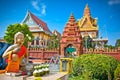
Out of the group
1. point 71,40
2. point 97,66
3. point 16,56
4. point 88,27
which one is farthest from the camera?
point 88,27

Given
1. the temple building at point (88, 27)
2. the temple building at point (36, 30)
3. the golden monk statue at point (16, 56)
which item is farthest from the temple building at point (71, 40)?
the golden monk statue at point (16, 56)

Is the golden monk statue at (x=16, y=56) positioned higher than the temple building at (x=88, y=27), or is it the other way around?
the temple building at (x=88, y=27)

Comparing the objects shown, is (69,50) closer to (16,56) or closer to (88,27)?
(88,27)

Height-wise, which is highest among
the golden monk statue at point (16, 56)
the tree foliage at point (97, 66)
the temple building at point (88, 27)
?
the temple building at point (88, 27)

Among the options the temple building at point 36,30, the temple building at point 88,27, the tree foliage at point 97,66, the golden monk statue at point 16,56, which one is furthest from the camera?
the temple building at point 88,27

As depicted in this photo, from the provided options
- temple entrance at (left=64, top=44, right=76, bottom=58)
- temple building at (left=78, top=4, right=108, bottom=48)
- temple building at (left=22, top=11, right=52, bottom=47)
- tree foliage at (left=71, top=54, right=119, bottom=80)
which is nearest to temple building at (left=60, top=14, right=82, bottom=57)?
temple entrance at (left=64, top=44, right=76, bottom=58)

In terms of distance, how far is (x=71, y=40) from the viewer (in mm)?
10492

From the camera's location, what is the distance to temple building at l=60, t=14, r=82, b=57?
1033 centimetres

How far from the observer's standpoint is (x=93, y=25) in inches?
636

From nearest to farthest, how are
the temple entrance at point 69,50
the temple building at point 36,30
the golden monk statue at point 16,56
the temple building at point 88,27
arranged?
the golden monk statue at point 16,56
the temple entrance at point 69,50
the temple building at point 36,30
the temple building at point 88,27

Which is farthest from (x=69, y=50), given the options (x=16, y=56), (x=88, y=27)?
(x=16, y=56)

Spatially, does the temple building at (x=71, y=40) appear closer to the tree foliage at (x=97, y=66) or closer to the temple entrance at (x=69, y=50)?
the temple entrance at (x=69, y=50)

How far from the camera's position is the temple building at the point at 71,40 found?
10328 mm

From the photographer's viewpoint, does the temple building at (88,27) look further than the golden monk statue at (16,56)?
Yes
